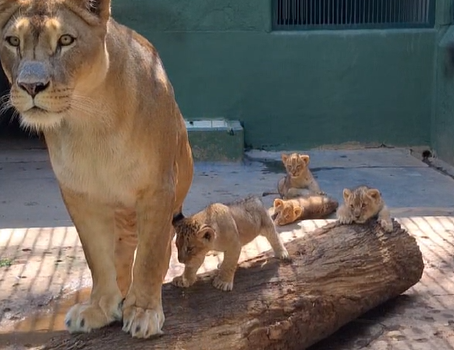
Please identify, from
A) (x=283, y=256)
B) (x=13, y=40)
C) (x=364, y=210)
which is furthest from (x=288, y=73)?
(x=13, y=40)

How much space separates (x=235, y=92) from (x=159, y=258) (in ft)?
26.6

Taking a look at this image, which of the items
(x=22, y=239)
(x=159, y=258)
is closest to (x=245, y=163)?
(x=22, y=239)

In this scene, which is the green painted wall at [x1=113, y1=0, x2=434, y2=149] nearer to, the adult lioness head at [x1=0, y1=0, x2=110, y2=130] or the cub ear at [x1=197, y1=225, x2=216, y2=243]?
the cub ear at [x1=197, y1=225, x2=216, y2=243]

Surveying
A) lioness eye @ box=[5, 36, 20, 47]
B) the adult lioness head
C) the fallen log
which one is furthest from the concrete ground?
lioness eye @ box=[5, 36, 20, 47]

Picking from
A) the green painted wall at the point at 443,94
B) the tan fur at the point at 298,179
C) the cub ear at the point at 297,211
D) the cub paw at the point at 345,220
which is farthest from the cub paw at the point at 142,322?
the green painted wall at the point at 443,94

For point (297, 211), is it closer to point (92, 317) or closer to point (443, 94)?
point (92, 317)

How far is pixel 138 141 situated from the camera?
3.68 meters

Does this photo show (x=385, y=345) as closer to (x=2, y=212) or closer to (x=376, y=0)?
(x=2, y=212)

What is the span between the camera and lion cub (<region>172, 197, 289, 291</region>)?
170 inches

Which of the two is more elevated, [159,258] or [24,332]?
[159,258]

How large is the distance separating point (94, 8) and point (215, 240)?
157 cm

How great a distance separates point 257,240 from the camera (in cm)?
632

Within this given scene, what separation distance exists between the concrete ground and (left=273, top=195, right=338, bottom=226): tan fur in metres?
0.23

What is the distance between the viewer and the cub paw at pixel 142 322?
372 cm
